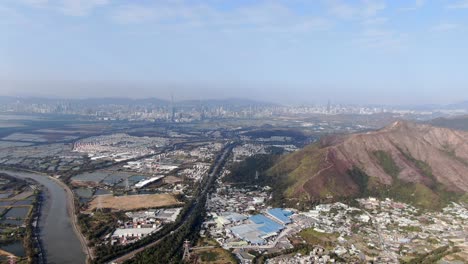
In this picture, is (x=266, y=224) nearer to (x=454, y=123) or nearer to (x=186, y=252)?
(x=186, y=252)

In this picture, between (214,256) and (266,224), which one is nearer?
(214,256)

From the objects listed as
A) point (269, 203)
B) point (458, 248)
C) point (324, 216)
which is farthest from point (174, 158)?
point (458, 248)

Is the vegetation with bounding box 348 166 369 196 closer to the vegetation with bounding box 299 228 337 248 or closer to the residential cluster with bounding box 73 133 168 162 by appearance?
the vegetation with bounding box 299 228 337 248

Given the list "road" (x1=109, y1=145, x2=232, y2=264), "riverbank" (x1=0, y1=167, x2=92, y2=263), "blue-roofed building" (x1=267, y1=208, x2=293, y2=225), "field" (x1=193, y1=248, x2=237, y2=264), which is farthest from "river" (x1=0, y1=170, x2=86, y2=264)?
"blue-roofed building" (x1=267, y1=208, x2=293, y2=225)

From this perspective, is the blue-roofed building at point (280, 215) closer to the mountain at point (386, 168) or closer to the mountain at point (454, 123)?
the mountain at point (386, 168)

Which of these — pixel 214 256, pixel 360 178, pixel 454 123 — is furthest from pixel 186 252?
pixel 454 123

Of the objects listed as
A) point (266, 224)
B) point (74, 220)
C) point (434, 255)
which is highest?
point (266, 224)

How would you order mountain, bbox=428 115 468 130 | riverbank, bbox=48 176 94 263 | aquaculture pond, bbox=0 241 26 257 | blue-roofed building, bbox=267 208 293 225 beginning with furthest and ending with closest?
mountain, bbox=428 115 468 130 < blue-roofed building, bbox=267 208 293 225 < riverbank, bbox=48 176 94 263 < aquaculture pond, bbox=0 241 26 257
